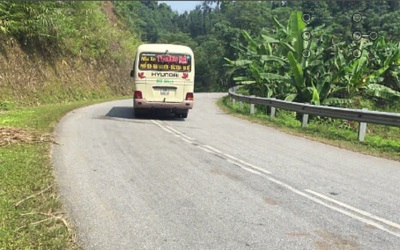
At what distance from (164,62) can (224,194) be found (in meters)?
10.9

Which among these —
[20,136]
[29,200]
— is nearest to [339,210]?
[29,200]

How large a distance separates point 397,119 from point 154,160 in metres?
6.72

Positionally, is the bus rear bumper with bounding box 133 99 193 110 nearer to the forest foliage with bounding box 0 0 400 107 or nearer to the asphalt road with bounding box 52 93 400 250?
the forest foliage with bounding box 0 0 400 107

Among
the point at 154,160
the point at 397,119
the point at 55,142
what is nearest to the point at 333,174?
the point at 154,160

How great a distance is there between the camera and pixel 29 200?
5.53 m

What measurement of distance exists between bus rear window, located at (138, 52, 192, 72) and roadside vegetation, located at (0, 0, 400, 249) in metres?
3.81

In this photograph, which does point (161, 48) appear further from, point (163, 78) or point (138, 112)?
point (138, 112)

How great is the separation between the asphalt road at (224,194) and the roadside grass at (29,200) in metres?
0.19

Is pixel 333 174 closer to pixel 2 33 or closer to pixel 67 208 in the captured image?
pixel 67 208

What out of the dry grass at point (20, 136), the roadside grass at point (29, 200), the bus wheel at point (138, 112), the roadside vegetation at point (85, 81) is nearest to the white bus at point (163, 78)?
the bus wheel at point (138, 112)

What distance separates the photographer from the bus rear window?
53.8 ft

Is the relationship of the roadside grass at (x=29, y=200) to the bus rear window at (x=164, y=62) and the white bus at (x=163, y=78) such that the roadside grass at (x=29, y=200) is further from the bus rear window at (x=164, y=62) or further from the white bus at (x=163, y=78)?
the bus rear window at (x=164, y=62)

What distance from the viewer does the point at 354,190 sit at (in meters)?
6.56

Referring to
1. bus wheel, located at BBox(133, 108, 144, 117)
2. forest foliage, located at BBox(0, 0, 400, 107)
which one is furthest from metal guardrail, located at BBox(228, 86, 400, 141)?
bus wheel, located at BBox(133, 108, 144, 117)
